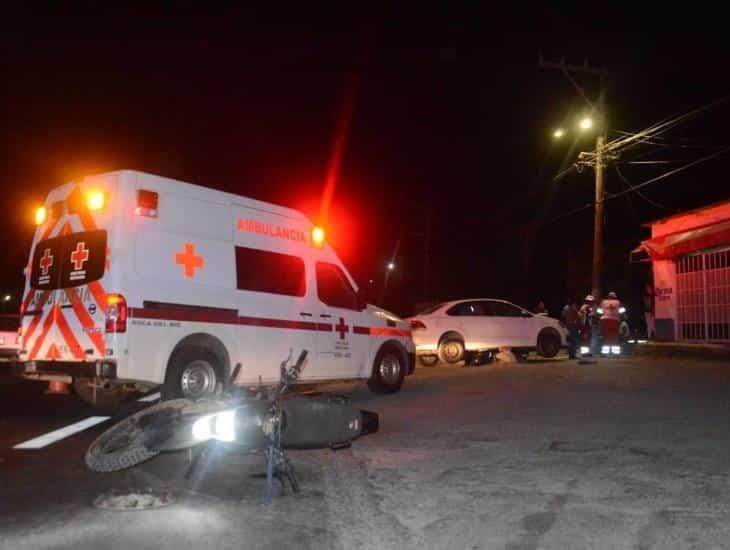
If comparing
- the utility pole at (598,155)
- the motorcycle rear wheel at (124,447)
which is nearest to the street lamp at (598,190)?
the utility pole at (598,155)

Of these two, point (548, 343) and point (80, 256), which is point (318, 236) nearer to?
point (80, 256)

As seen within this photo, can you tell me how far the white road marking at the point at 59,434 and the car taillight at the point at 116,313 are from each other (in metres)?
1.19

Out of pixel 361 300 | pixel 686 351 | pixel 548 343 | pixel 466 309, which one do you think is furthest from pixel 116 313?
pixel 686 351

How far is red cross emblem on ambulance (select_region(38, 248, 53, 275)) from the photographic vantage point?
911 centimetres

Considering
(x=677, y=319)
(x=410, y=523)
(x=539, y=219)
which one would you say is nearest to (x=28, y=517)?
(x=410, y=523)

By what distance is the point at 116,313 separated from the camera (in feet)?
26.7

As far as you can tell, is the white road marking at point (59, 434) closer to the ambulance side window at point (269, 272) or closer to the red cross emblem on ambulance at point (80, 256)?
the red cross emblem on ambulance at point (80, 256)

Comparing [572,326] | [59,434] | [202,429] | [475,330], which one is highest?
[572,326]

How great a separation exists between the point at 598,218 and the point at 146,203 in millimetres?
18050

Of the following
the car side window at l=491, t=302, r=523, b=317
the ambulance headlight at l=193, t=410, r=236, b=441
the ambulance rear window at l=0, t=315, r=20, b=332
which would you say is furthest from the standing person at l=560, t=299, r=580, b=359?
the ambulance headlight at l=193, t=410, r=236, b=441

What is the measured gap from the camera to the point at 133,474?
6.34 meters

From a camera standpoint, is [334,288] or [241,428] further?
[334,288]

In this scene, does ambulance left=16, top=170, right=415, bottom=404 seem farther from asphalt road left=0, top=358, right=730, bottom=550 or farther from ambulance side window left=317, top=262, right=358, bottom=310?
asphalt road left=0, top=358, right=730, bottom=550

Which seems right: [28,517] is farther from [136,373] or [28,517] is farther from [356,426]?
[136,373]
